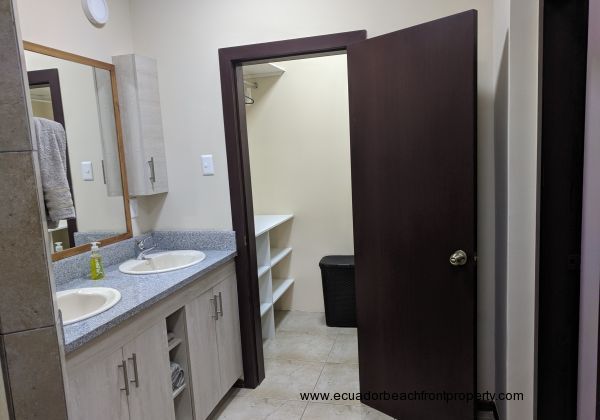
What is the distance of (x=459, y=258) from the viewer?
6.32ft

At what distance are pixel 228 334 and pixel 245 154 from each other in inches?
41.2

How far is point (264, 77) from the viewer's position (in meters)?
3.66

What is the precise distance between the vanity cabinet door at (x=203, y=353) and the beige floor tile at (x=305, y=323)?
120cm

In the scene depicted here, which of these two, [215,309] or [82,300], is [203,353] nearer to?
[215,309]

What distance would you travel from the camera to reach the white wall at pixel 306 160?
352 centimetres

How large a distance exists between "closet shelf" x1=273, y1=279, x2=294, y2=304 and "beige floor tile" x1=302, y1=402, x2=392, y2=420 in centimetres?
115

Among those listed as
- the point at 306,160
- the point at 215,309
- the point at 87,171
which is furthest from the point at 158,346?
the point at 306,160

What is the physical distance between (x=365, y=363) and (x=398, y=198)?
0.96 meters

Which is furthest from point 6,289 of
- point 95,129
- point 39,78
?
point 95,129

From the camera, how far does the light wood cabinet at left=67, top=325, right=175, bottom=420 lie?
1.43 meters

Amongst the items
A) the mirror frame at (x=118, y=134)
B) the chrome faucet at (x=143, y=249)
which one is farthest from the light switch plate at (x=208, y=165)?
the chrome faucet at (x=143, y=249)

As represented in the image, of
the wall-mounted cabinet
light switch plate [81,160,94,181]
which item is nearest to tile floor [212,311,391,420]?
the wall-mounted cabinet

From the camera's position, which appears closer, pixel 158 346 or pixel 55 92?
pixel 158 346

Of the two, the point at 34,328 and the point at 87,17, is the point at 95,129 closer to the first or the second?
the point at 87,17
